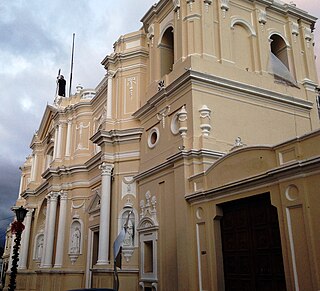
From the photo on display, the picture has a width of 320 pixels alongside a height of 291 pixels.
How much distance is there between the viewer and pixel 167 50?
Result: 19.9 metres

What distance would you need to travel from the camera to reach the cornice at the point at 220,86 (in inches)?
622

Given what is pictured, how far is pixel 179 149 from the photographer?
1523cm

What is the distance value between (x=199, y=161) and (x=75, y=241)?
11.4m

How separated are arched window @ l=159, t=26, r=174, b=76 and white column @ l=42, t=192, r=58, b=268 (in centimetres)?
1104

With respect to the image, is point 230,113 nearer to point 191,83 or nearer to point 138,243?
point 191,83

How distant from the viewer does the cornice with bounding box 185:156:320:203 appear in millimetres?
9766

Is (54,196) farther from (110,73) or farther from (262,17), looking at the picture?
(262,17)

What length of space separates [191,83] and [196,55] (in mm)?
1551

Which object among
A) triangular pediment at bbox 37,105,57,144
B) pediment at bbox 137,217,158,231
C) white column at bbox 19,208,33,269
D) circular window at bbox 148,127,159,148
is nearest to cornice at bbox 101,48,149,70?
circular window at bbox 148,127,159,148

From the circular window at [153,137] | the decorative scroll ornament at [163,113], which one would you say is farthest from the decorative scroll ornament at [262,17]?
the circular window at [153,137]

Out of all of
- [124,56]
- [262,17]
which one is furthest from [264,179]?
[124,56]

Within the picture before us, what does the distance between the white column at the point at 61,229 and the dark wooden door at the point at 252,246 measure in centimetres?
1287

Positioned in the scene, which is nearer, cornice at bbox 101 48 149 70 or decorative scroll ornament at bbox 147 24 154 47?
decorative scroll ornament at bbox 147 24 154 47

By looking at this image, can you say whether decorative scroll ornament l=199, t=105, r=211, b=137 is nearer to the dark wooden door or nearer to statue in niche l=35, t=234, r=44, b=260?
the dark wooden door
